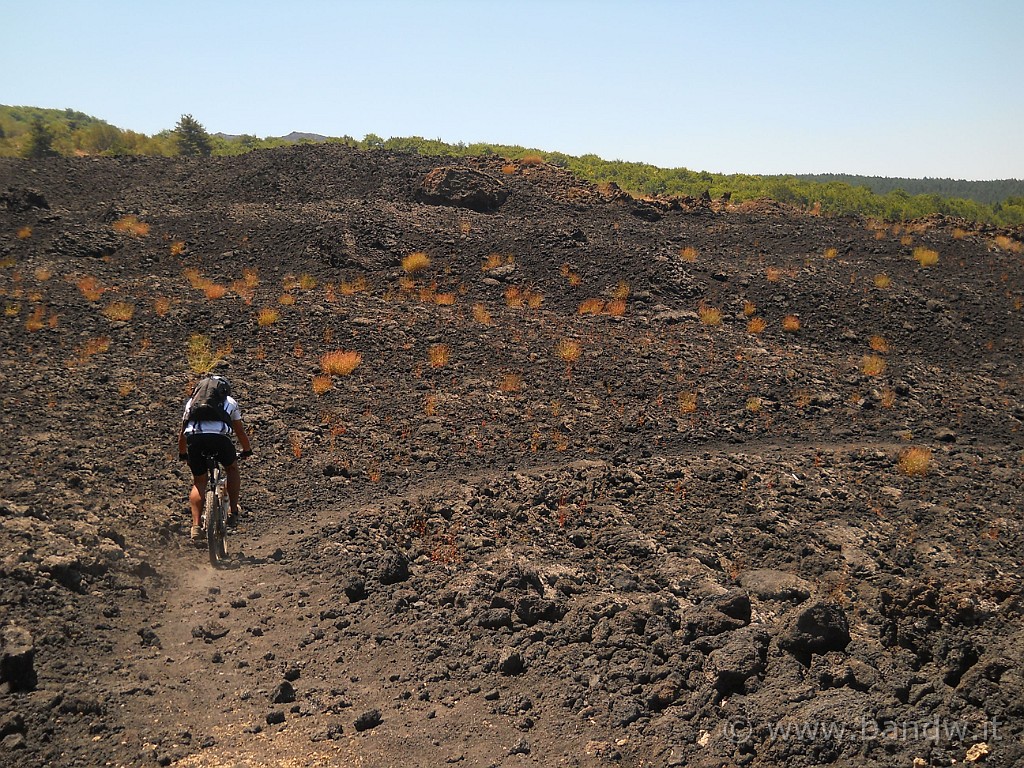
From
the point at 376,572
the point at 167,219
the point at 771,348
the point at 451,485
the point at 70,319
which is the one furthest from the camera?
the point at 167,219

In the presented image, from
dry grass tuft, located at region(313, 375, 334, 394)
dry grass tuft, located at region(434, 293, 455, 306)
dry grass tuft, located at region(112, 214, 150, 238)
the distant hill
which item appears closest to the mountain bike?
dry grass tuft, located at region(313, 375, 334, 394)

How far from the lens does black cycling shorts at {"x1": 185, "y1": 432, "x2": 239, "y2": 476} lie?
606 centimetres

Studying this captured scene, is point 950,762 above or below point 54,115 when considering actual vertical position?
below

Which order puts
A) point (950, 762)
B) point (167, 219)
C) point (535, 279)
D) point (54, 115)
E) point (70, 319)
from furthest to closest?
1. point (54, 115)
2. point (167, 219)
3. point (535, 279)
4. point (70, 319)
5. point (950, 762)

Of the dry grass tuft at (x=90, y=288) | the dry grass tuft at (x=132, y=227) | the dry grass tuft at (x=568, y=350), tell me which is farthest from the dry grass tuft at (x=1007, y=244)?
the dry grass tuft at (x=132, y=227)

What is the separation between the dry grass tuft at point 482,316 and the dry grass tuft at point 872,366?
727cm

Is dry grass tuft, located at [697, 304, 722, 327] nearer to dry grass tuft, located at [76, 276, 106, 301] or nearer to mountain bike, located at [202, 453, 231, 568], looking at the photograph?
mountain bike, located at [202, 453, 231, 568]

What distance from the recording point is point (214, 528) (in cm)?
655

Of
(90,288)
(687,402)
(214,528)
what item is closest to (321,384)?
(214,528)

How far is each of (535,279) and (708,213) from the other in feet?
30.4

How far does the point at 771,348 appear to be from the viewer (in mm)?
13195

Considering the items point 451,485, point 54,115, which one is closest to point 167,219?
point 451,485

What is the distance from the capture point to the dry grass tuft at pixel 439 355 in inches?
464

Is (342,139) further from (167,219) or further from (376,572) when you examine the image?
(376,572)
